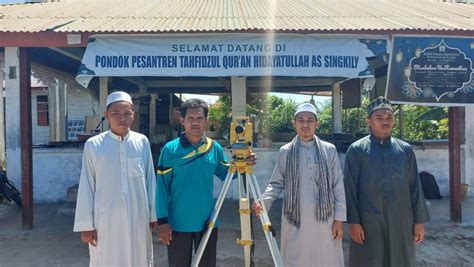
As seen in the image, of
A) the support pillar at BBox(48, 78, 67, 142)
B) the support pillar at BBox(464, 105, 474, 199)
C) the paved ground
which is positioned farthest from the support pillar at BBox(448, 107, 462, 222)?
the support pillar at BBox(48, 78, 67, 142)

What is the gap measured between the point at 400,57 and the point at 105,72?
3.59m

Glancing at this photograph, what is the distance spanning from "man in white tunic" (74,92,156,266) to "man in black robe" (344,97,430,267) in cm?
149

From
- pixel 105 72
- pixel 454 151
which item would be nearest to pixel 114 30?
pixel 105 72

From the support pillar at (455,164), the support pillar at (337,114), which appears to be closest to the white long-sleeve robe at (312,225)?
the support pillar at (455,164)

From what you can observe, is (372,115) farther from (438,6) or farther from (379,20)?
(438,6)

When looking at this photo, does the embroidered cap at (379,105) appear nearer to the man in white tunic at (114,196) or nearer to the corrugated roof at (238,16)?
the man in white tunic at (114,196)

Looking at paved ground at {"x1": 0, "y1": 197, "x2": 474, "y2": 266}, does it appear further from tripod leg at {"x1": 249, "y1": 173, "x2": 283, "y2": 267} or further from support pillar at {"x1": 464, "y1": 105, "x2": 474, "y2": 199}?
tripod leg at {"x1": 249, "y1": 173, "x2": 283, "y2": 267}

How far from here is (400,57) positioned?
4957mm

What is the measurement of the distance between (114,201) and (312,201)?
4.38 feet

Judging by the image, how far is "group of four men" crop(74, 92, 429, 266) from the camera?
268 centimetres

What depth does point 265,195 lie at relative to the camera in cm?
291

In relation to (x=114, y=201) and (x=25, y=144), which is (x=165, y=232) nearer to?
(x=114, y=201)

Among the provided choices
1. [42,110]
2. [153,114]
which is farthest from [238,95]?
[42,110]

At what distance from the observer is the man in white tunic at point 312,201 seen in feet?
9.10
